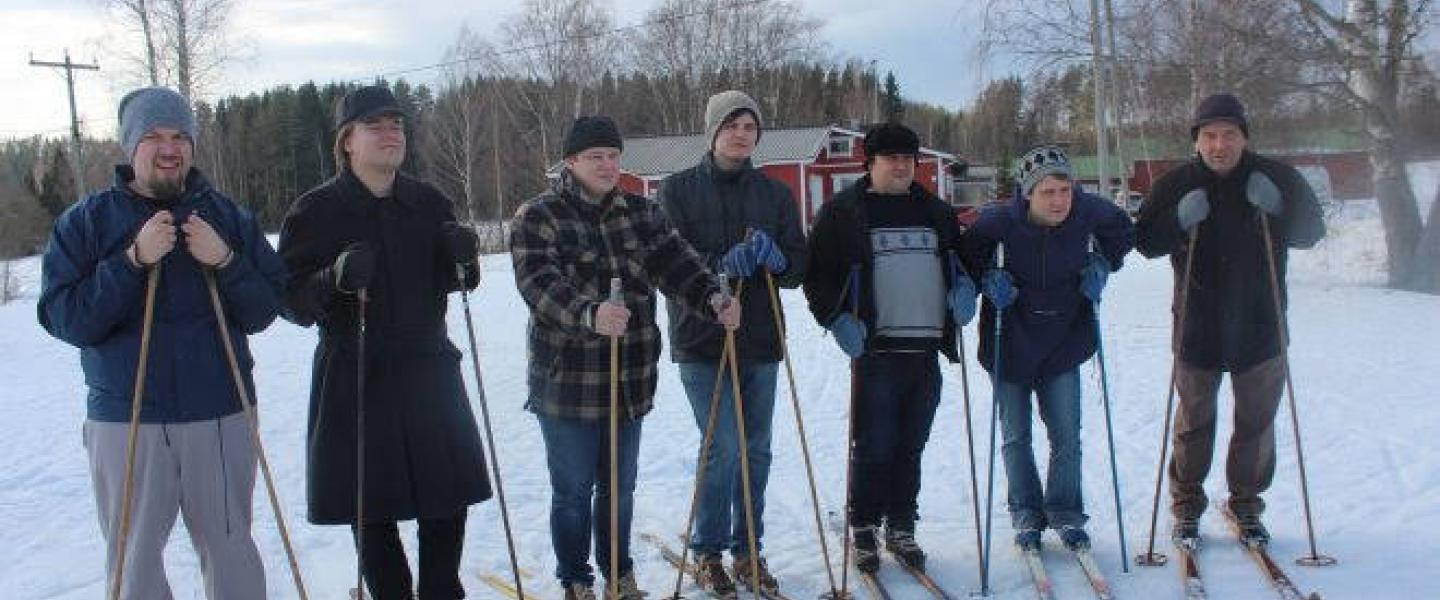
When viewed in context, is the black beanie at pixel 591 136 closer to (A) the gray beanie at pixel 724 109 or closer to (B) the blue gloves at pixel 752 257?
(A) the gray beanie at pixel 724 109

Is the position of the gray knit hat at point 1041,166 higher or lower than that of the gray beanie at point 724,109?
lower

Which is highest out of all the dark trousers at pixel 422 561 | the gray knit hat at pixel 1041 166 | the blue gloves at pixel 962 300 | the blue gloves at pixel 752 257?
the gray knit hat at pixel 1041 166

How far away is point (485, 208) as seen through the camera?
4831cm

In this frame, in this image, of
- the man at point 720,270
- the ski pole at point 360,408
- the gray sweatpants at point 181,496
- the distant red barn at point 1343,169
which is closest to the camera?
the gray sweatpants at point 181,496

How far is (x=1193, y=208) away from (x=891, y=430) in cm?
148

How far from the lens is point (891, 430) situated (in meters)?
4.27

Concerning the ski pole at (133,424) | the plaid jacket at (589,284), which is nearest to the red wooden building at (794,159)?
the plaid jacket at (589,284)

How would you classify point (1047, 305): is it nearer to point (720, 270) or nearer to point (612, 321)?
point (720, 270)

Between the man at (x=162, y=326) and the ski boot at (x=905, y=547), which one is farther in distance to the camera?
the ski boot at (x=905, y=547)

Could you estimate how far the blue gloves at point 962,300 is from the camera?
410 cm

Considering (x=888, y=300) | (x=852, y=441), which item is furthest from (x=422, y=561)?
(x=888, y=300)

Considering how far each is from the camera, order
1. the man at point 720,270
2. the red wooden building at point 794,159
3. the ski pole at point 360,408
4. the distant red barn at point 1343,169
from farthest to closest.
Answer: the red wooden building at point 794,159 → the distant red barn at point 1343,169 → the man at point 720,270 → the ski pole at point 360,408

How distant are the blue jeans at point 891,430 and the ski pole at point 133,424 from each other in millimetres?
2472

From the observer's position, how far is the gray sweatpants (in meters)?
3.02
